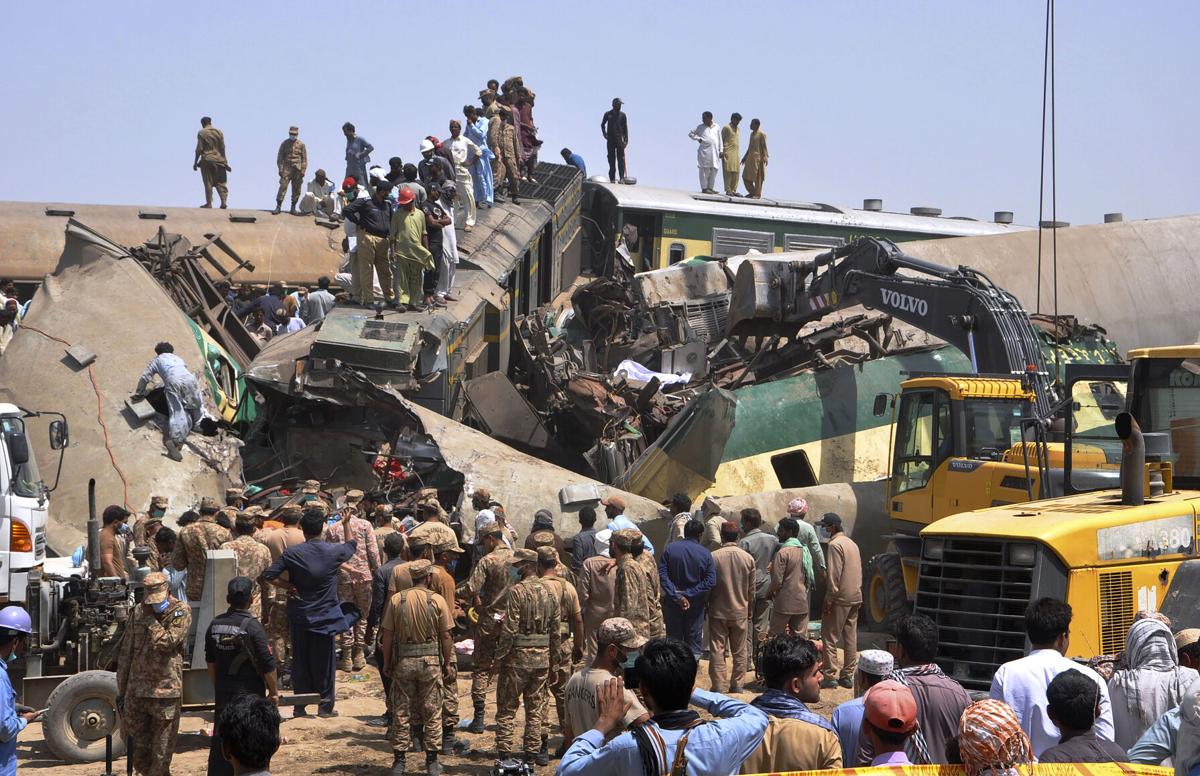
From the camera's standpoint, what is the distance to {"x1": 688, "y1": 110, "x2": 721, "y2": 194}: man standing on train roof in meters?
31.5

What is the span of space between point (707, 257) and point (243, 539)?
687 inches

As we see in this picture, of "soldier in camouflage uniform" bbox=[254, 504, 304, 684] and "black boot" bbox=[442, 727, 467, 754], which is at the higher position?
"soldier in camouflage uniform" bbox=[254, 504, 304, 684]

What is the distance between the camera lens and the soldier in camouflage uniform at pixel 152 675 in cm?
870

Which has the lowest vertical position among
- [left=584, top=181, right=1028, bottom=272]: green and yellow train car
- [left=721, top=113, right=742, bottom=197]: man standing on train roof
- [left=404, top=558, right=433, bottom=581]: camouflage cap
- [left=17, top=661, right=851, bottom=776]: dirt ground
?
[left=17, top=661, right=851, bottom=776]: dirt ground

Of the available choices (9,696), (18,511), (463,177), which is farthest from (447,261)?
(9,696)

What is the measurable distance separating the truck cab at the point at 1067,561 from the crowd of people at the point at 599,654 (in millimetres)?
1501

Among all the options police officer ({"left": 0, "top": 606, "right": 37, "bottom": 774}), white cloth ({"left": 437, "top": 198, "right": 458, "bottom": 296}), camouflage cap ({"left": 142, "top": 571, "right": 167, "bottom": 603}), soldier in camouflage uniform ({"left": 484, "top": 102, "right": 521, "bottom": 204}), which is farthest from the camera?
soldier in camouflage uniform ({"left": 484, "top": 102, "right": 521, "bottom": 204})

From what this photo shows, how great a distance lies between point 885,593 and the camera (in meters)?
13.8

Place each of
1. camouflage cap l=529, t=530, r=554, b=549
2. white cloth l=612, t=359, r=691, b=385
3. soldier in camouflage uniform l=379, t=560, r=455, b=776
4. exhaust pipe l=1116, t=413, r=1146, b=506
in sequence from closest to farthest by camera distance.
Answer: exhaust pipe l=1116, t=413, r=1146, b=506 → soldier in camouflage uniform l=379, t=560, r=455, b=776 → camouflage cap l=529, t=530, r=554, b=549 → white cloth l=612, t=359, r=691, b=385

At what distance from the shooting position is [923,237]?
3147 centimetres

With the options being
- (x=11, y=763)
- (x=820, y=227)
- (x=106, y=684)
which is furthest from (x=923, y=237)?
(x=11, y=763)

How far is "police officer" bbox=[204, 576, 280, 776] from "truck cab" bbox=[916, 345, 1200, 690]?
13.9 ft

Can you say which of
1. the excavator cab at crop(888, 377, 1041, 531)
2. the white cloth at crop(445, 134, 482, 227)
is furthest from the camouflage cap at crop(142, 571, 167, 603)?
the white cloth at crop(445, 134, 482, 227)

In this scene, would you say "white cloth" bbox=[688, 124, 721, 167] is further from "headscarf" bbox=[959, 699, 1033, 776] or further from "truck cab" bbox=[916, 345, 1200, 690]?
"headscarf" bbox=[959, 699, 1033, 776]
